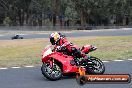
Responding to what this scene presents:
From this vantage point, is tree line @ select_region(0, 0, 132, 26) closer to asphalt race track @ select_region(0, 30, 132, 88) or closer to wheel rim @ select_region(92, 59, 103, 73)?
asphalt race track @ select_region(0, 30, 132, 88)

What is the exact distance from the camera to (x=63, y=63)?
11.2 metres

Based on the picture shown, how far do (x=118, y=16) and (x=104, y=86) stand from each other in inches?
3026

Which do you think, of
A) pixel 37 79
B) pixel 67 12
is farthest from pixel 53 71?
pixel 67 12

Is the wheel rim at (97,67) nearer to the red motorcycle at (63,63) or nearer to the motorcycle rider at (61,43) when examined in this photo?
the red motorcycle at (63,63)

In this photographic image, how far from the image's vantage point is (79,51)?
11.2 meters

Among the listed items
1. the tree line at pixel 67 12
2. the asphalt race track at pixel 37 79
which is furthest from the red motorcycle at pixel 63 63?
the tree line at pixel 67 12

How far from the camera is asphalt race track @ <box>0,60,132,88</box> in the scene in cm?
1033

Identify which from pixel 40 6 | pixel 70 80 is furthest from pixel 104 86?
pixel 40 6

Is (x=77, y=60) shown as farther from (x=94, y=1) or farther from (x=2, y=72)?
(x=94, y=1)

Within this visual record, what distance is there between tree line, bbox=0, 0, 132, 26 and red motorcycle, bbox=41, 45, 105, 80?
6419cm

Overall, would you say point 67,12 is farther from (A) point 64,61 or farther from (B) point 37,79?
(A) point 64,61

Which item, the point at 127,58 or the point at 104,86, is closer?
the point at 104,86

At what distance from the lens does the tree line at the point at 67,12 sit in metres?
80.0

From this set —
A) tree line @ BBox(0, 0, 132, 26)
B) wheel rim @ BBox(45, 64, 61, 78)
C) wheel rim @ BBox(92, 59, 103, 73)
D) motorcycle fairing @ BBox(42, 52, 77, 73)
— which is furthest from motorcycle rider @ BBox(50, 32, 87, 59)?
tree line @ BBox(0, 0, 132, 26)
